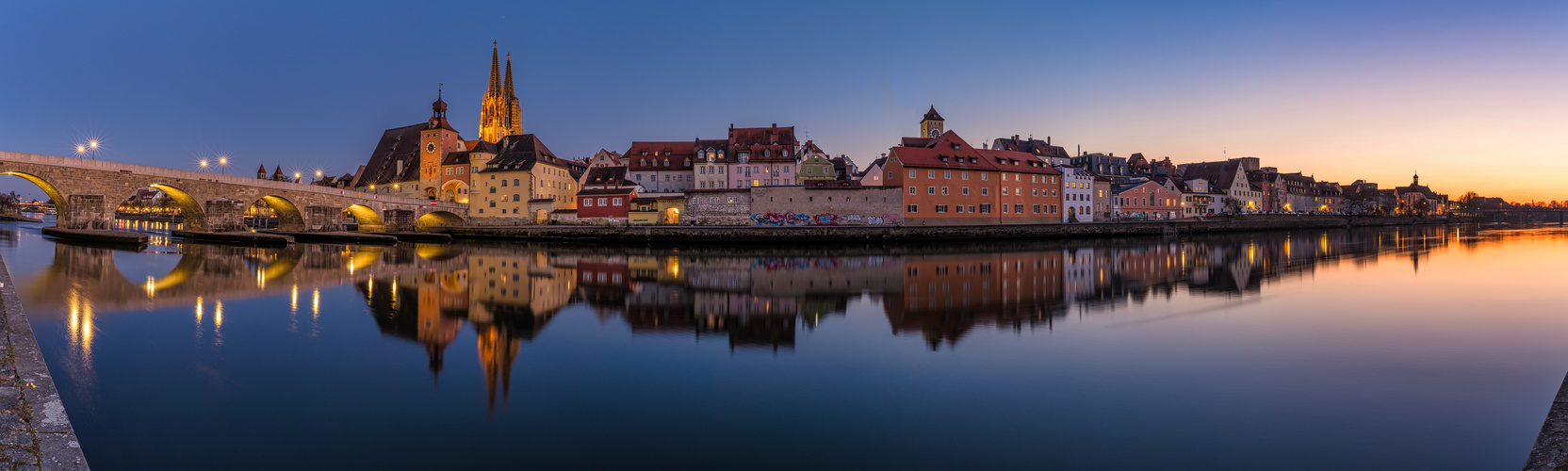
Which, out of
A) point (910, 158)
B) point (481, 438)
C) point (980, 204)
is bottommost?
point (481, 438)

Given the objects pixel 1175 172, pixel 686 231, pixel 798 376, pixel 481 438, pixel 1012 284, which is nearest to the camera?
pixel 481 438

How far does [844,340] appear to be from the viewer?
1016 cm

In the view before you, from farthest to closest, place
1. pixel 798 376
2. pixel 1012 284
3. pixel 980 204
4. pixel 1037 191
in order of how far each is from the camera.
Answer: pixel 1037 191
pixel 980 204
pixel 1012 284
pixel 798 376

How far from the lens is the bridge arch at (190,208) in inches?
1382

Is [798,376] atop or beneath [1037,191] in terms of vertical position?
beneath

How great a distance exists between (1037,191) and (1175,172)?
123 feet

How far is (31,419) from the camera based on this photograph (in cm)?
478

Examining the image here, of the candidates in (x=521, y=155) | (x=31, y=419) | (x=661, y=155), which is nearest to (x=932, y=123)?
(x=661, y=155)

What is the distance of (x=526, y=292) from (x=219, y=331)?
6.02m

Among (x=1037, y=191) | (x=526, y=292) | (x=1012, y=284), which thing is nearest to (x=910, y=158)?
(x=1037, y=191)

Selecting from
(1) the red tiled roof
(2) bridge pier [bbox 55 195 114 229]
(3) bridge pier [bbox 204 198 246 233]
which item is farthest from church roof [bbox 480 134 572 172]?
(2) bridge pier [bbox 55 195 114 229]

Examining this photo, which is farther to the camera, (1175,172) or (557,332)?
(1175,172)

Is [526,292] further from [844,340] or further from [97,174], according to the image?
[97,174]

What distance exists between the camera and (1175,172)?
7719 cm
